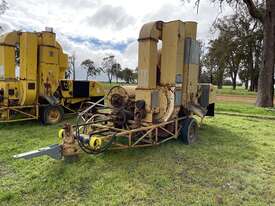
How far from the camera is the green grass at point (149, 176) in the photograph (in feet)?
10.2

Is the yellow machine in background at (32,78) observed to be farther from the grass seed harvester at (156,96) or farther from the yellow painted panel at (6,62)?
the grass seed harvester at (156,96)

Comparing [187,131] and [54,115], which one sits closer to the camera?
[187,131]

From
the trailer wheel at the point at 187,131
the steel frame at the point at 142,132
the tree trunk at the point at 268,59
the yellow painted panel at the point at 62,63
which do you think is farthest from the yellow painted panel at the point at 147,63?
the tree trunk at the point at 268,59

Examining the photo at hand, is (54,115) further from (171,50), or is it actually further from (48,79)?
(171,50)

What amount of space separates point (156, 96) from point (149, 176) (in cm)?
174

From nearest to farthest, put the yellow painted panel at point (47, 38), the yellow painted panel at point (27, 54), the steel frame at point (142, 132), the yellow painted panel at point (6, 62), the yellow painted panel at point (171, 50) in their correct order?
the steel frame at point (142, 132) < the yellow painted panel at point (171, 50) < the yellow painted panel at point (27, 54) < the yellow painted panel at point (6, 62) < the yellow painted panel at point (47, 38)

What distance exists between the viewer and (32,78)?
7.30 m

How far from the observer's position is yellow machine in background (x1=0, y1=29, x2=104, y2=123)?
23.5 feet

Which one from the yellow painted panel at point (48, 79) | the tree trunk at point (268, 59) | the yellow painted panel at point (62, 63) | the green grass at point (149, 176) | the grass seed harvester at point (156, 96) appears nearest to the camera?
the green grass at point (149, 176)

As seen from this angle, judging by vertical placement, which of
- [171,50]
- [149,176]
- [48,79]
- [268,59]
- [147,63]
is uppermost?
[268,59]

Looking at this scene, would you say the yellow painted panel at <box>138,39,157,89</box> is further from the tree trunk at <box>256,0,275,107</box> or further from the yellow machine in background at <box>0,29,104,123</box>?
the tree trunk at <box>256,0,275,107</box>

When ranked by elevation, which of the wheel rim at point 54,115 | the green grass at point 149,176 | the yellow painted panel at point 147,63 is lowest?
the green grass at point 149,176

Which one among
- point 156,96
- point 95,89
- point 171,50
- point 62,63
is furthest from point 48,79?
point 171,50

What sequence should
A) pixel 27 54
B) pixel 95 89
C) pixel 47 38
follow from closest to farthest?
pixel 27 54 < pixel 47 38 < pixel 95 89
